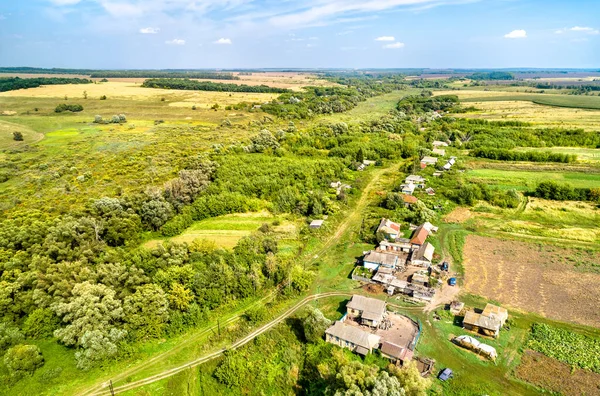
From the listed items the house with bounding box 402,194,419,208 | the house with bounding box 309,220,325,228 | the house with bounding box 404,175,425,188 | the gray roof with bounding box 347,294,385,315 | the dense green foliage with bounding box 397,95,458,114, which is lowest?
the gray roof with bounding box 347,294,385,315

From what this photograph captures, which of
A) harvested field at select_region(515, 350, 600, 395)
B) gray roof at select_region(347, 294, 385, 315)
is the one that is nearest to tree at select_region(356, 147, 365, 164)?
gray roof at select_region(347, 294, 385, 315)

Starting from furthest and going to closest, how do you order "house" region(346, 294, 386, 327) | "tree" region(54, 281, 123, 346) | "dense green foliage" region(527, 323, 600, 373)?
1. "house" region(346, 294, 386, 327)
2. "tree" region(54, 281, 123, 346)
3. "dense green foliage" region(527, 323, 600, 373)

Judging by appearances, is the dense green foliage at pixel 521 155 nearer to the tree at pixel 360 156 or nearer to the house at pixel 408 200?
the tree at pixel 360 156

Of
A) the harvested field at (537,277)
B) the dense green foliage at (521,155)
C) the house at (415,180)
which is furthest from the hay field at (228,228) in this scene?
the dense green foliage at (521,155)

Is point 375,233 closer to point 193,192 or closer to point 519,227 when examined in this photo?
point 519,227

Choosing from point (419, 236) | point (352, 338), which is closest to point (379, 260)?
point (419, 236)

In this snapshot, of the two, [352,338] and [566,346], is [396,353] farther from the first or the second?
[566,346]

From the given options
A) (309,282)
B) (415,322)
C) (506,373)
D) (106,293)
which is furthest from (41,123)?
(506,373)

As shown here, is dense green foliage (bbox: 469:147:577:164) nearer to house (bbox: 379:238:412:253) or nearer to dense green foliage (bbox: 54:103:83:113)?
house (bbox: 379:238:412:253)
